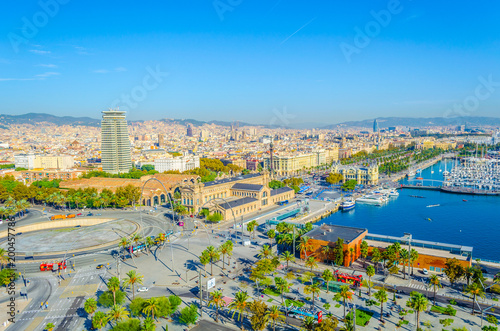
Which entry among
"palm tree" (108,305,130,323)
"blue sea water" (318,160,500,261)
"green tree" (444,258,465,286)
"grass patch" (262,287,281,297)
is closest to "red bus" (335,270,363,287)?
"grass patch" (262,287,281,297)

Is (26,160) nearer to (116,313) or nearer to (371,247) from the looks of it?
(116,313)

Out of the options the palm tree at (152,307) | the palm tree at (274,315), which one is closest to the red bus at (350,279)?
the palm tree at (274,315)

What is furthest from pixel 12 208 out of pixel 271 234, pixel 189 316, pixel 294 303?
pixel 294 303

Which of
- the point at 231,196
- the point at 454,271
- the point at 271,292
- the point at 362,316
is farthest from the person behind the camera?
the point at 231,196

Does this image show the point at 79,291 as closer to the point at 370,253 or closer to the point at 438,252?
the point at 370,253

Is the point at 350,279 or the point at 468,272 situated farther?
the point at 350,279
